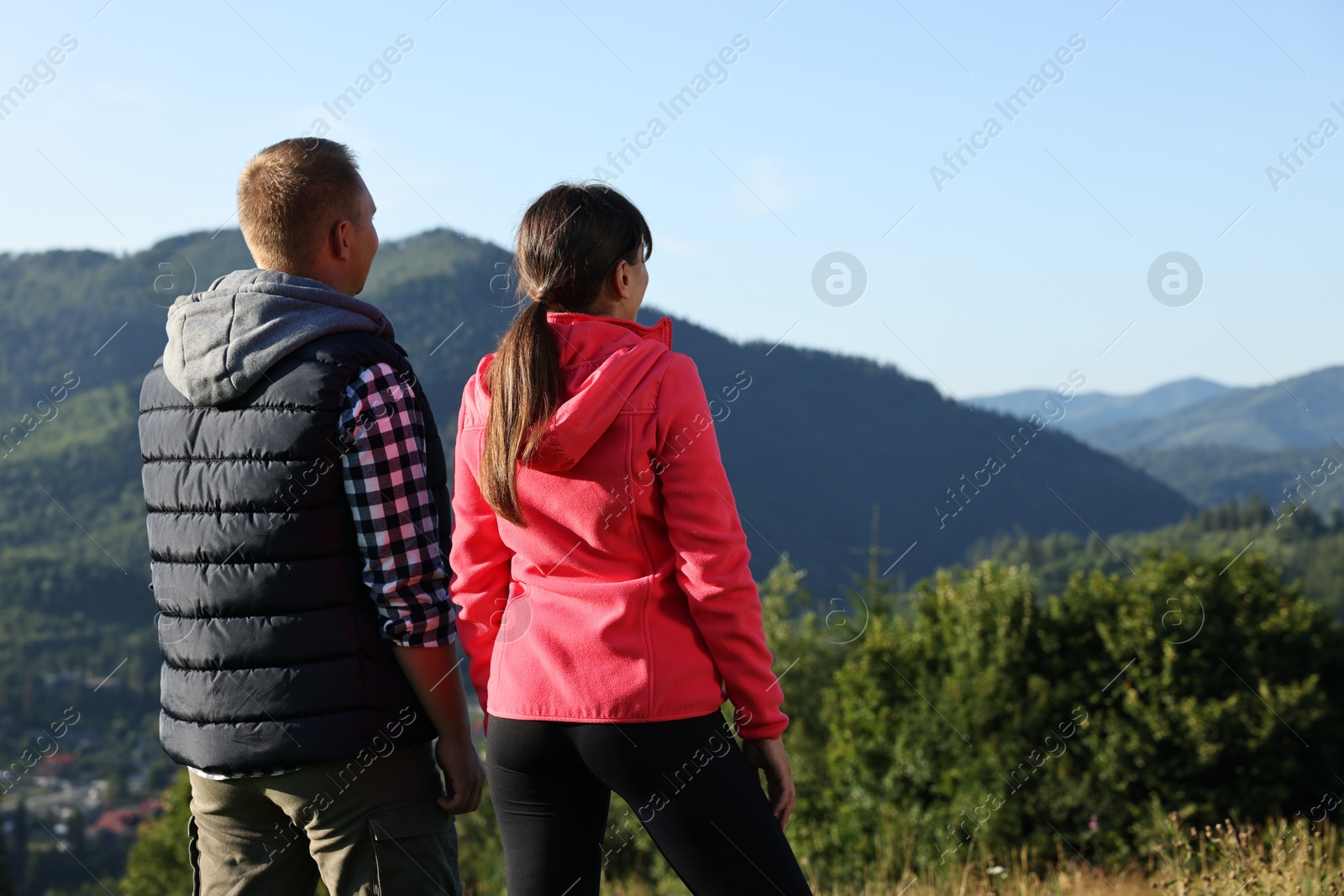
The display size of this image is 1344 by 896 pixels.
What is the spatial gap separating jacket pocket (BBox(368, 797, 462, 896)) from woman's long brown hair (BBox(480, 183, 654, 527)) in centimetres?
51

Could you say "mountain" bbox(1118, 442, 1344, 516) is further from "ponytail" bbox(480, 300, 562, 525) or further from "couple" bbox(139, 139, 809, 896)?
"ponytail" bbox(480, 300, 562, 525)

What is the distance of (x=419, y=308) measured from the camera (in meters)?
99.9

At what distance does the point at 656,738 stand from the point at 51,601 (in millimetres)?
82456

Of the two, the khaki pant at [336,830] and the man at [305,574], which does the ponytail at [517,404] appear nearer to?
the man at [305,574]

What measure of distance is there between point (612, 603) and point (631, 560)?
0.08 metres

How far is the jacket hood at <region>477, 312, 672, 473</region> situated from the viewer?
5.40ft

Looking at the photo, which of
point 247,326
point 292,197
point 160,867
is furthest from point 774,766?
point 160,867

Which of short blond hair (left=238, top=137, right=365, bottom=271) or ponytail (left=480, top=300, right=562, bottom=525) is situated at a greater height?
short blond hair (left=238, top=137, right=365, bottom=271)

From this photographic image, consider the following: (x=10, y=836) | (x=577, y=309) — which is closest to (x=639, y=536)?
(x=577, y=309)

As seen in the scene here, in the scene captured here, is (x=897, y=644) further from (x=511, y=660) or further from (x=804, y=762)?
(x=511, y=660)

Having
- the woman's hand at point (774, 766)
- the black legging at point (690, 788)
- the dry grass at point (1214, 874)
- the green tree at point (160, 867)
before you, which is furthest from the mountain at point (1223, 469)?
the black legging at point (690, 788)

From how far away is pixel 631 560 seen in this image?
169cm

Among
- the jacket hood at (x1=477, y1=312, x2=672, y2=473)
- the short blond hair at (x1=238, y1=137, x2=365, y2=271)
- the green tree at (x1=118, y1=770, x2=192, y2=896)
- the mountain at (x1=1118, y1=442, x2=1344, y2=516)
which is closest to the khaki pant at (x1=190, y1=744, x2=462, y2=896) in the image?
the jacket hood at (x1=477, y1=312, x2=672, y2=473)

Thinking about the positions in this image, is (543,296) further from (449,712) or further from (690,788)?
(690,788)
